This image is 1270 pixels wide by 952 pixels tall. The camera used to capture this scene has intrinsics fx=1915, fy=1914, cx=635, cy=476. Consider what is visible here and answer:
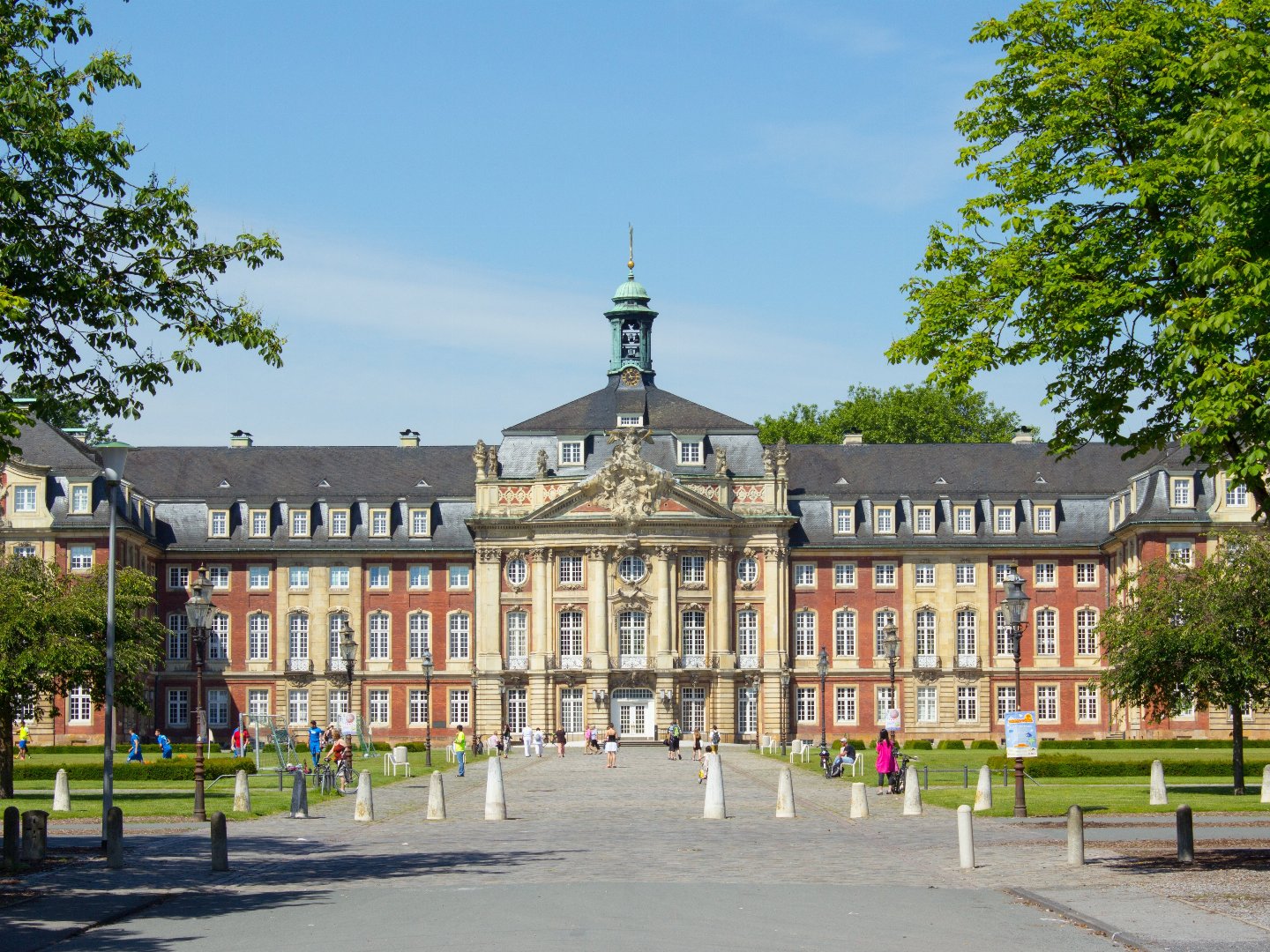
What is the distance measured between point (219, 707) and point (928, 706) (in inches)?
1410

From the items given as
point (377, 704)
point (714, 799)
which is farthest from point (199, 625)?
point (377, 704)

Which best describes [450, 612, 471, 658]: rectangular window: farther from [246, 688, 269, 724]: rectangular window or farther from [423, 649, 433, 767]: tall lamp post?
[246, 688, 269, 724]: rectangular window

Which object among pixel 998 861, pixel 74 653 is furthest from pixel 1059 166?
pixel 74 653

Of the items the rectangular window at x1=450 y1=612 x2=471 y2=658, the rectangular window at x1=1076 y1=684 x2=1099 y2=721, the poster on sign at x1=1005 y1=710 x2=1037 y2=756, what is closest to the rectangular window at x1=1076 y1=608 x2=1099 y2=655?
the rectangular window at x1=1076 y1=684 x2=1099 y2=721

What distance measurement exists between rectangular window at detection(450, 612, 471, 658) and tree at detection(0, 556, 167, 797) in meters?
46.7

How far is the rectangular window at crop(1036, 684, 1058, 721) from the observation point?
95562 millimetres

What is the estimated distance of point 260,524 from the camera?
321 ft

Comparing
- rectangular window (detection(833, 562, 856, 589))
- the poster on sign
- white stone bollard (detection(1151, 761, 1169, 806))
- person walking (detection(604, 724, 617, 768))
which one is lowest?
person walking (detection(604, 724, 617, 768))

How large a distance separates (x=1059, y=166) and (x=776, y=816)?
52.3 ft

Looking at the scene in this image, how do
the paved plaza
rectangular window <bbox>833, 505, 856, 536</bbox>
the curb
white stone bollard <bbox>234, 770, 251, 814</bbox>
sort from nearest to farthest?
the curb < the paved plaza < white stone bollard <bbox>234, 770, 251, 814</bbox> < rectangular window <bbox>833, 505, 856, 536</bbox>

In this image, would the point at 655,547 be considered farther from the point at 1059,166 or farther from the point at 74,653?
the point at 1059,166

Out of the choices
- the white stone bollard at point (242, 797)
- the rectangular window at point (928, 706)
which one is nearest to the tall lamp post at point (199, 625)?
the white stone bollard at point (242, 797)

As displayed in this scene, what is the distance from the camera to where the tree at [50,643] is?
155 ft

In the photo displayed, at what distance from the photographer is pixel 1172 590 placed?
5209 cm
